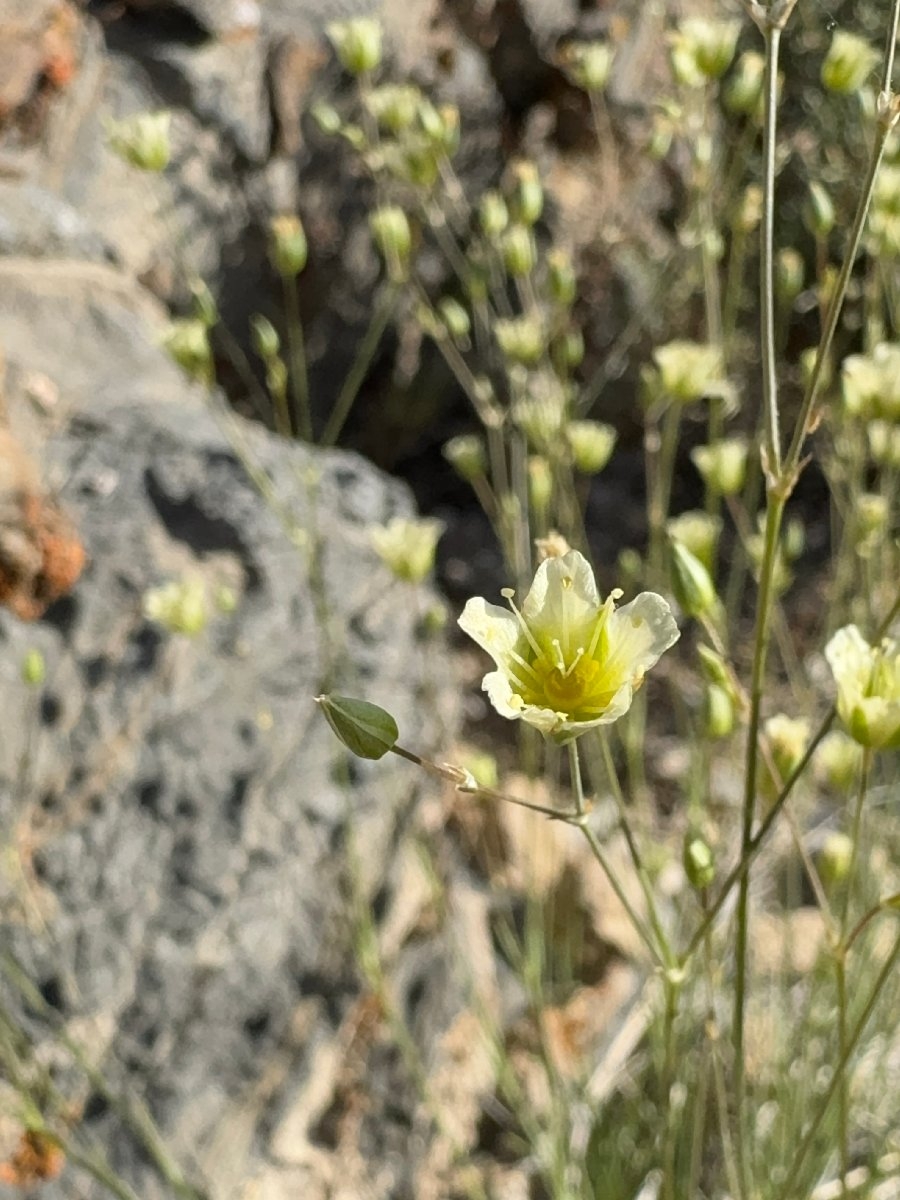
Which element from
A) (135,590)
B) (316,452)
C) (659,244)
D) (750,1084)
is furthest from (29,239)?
(750,1084)

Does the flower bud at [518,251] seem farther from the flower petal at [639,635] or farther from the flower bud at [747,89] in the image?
the flower petal at [639,635]

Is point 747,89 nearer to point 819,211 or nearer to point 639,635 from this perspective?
point 819,211

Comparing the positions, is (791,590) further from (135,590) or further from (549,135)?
(135,590)

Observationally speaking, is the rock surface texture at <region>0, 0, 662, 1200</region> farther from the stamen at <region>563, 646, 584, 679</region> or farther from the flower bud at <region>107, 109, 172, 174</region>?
the stamen at <region>563, 646, 584, 679</region>

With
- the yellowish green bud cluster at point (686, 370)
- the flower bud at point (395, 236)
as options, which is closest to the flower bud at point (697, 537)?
the yellowish green bud cluster at point (686, 370)

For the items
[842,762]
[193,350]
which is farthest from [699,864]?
[193,350]
